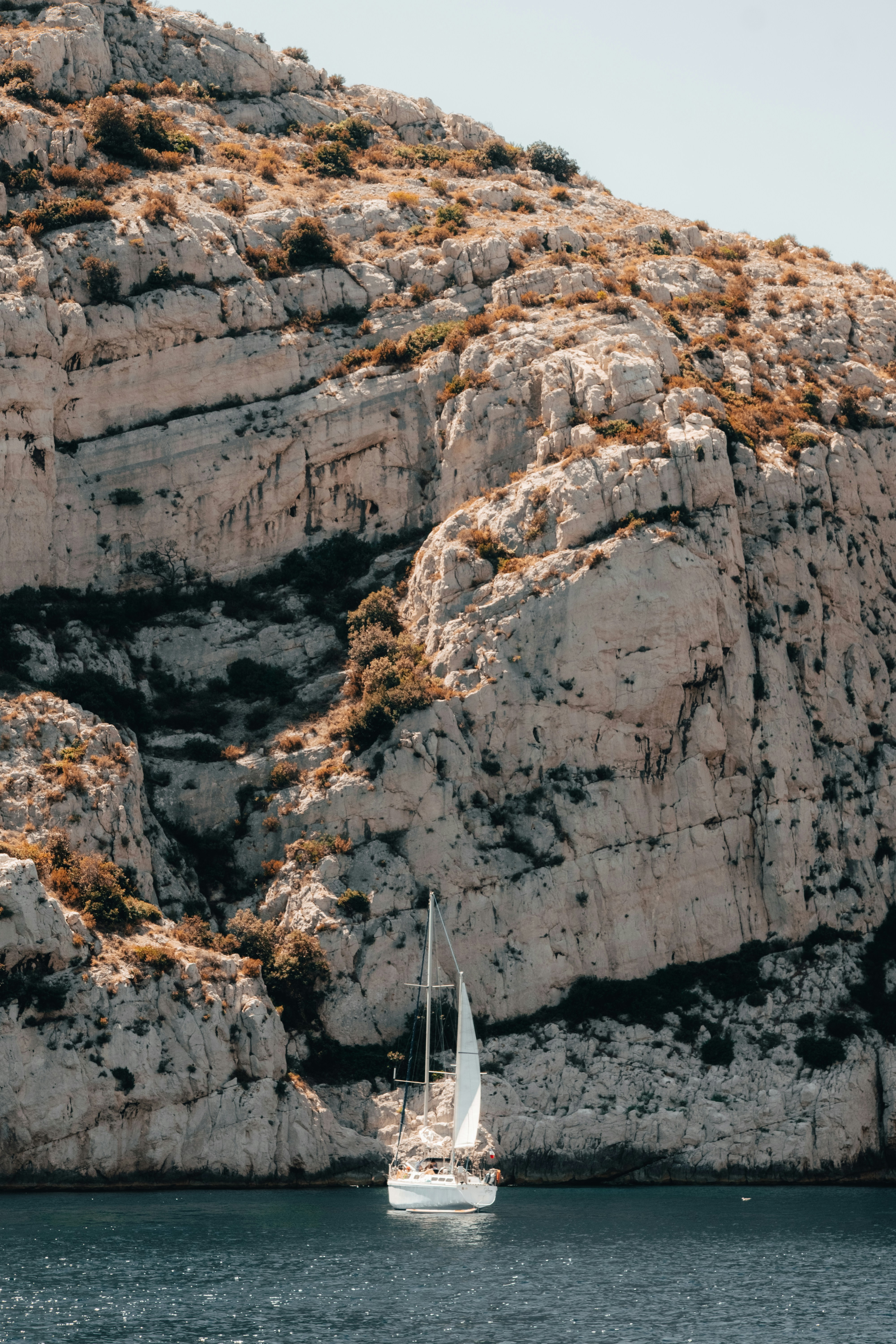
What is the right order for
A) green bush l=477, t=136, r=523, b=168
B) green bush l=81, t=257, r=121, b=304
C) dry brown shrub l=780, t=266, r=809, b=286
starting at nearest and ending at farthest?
green bush l=81, t=257, r=121, b=304
dry brown shrub l=780, t=266, r=809, b=286
green bush l=477, t=136, r=523, b=168

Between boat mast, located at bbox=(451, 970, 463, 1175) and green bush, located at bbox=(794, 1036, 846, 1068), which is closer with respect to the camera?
boat mast, located at bbox=(451, 970, 463, 1175)

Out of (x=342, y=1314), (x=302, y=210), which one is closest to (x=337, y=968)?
(x=342, y=1314)

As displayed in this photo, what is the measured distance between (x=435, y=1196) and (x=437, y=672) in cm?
2494

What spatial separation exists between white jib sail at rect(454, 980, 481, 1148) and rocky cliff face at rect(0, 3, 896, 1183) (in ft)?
14.8

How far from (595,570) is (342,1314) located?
129 ft

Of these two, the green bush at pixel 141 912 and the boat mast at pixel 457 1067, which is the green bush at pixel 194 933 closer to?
the green bush at pixel 141 912

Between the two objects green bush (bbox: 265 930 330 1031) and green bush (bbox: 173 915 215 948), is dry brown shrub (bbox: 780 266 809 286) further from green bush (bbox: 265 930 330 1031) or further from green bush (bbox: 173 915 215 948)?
green bush (bbox: 173 915 215 948)

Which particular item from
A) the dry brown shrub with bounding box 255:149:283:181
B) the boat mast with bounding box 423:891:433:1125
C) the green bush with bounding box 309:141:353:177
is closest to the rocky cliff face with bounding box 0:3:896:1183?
the boat mast with bounding box 423:891:433:1125

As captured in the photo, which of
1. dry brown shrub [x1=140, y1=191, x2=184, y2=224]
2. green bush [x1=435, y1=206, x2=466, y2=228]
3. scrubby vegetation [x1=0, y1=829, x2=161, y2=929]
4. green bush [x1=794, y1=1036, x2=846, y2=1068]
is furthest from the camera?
green bush [x1=435, y1=206, x2=466, y2=228]

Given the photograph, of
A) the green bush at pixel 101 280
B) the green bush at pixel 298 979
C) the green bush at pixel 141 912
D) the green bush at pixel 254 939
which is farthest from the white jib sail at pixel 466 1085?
the green bush at pixel 101 280

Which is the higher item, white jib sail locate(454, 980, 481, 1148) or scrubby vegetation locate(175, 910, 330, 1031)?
scrubby vegetation locate(175, 910, 330, 1031)

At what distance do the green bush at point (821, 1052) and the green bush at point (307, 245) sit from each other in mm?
50335

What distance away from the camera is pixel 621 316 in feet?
276

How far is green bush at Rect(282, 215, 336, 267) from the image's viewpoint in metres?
88.5
